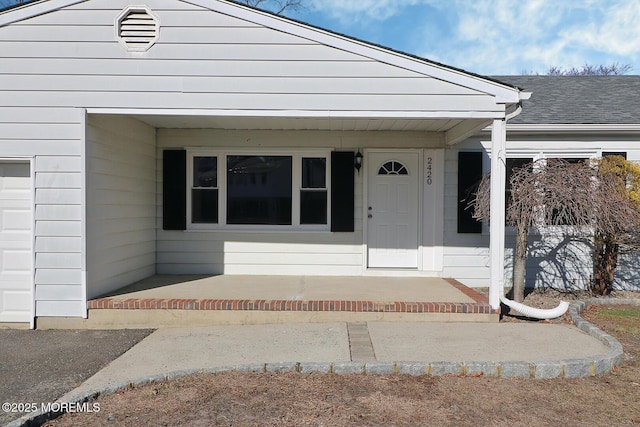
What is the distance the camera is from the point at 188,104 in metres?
5.64

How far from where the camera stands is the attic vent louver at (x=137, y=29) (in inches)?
221

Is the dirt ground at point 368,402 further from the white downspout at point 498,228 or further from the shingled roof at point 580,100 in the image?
the shingled roof at point 580,100

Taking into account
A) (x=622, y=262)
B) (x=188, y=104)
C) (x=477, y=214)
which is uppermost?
(x=188, y=104)

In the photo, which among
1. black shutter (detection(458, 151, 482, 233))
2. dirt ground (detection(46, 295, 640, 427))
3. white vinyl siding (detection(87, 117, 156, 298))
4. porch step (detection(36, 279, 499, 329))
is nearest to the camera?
dirt ground (detection(46, 295, 640, 427))

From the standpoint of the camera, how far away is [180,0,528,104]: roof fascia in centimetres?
561

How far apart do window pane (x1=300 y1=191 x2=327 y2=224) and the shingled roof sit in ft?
11.1

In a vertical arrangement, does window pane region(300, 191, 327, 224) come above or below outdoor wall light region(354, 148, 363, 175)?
below

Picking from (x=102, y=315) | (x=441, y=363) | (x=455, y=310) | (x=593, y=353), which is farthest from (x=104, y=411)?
(x=593, y=353)

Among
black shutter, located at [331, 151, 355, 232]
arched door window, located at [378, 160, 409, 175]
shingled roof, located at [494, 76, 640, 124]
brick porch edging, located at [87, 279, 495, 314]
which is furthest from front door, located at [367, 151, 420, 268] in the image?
brick porch edging, located at [87, 279, 495, 314]

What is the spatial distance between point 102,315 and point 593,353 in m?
5.37

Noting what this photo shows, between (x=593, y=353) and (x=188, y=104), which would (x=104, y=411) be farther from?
(x=593, y=353)

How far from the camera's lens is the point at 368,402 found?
3674mm

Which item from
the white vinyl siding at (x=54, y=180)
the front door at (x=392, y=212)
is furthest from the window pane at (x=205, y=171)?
the front door at (x=392, y=212)

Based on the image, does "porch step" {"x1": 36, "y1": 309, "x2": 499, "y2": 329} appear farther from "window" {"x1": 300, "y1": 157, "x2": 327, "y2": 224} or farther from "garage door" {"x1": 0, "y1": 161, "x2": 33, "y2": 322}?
"window" {"x1": 300, "y1": 157, "x2": 327, "y2": 224}
